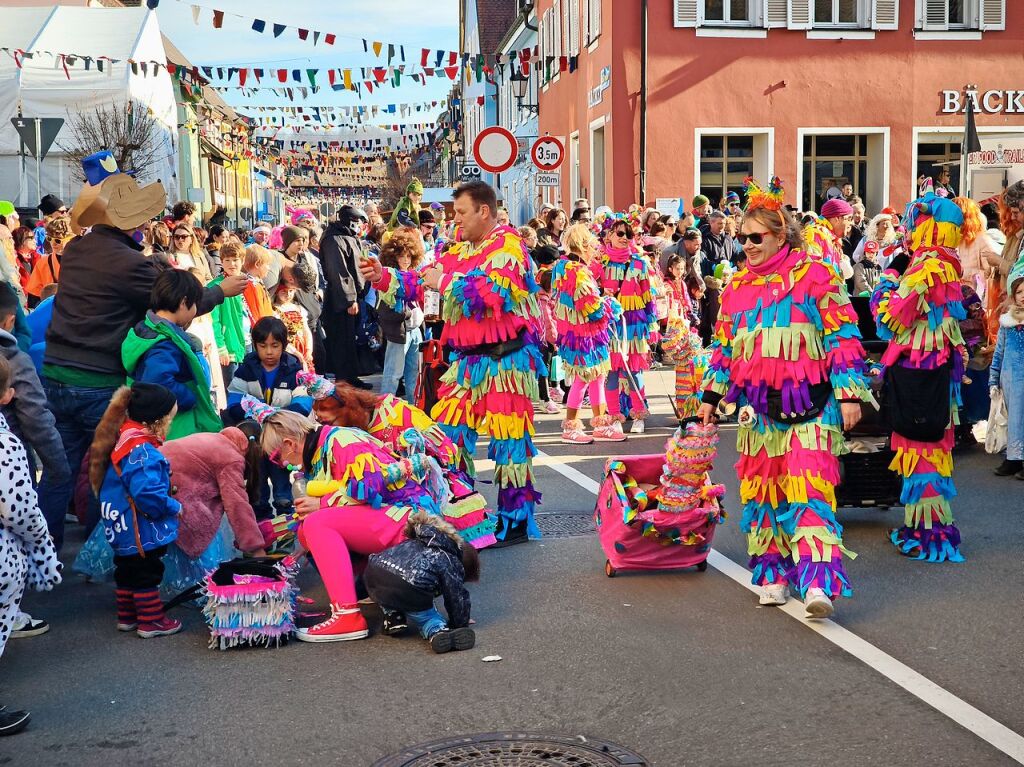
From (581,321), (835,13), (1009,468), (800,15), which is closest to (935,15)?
(835,13)

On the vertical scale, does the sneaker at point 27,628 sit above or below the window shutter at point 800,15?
below

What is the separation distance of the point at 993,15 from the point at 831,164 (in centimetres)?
417

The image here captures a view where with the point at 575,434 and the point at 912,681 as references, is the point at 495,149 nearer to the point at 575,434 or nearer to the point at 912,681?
the point at 575,434

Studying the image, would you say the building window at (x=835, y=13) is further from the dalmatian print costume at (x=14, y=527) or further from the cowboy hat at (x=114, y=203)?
the dalmatian print costume at (x=14, y=527)

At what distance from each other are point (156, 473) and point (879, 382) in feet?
16.1

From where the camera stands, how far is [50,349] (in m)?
7.27

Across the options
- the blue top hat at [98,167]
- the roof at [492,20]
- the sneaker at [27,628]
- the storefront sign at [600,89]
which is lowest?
the sneaker at [27,628]

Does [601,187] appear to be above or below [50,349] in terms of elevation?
above

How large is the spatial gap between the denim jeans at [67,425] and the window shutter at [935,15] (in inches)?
871

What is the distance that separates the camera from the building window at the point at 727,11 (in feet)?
83.4

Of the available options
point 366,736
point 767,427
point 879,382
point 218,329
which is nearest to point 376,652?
point 366,736

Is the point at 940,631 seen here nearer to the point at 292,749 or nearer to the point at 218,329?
the point at 292,749

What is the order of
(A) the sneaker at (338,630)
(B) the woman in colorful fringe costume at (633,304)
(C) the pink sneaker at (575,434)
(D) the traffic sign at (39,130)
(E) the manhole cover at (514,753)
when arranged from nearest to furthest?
1. (E) the manhole cover at (514,753)
2. (A) the sneaker at (338,630)
3. (C) the pink sneaker at (575,434)
4. (B) the woman in colorful fringe costume at (633,304)
5. (D) the traffic sign at (39,130)

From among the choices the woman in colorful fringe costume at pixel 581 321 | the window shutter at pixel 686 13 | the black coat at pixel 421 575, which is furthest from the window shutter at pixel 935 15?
the black coat at pixel 421 575
